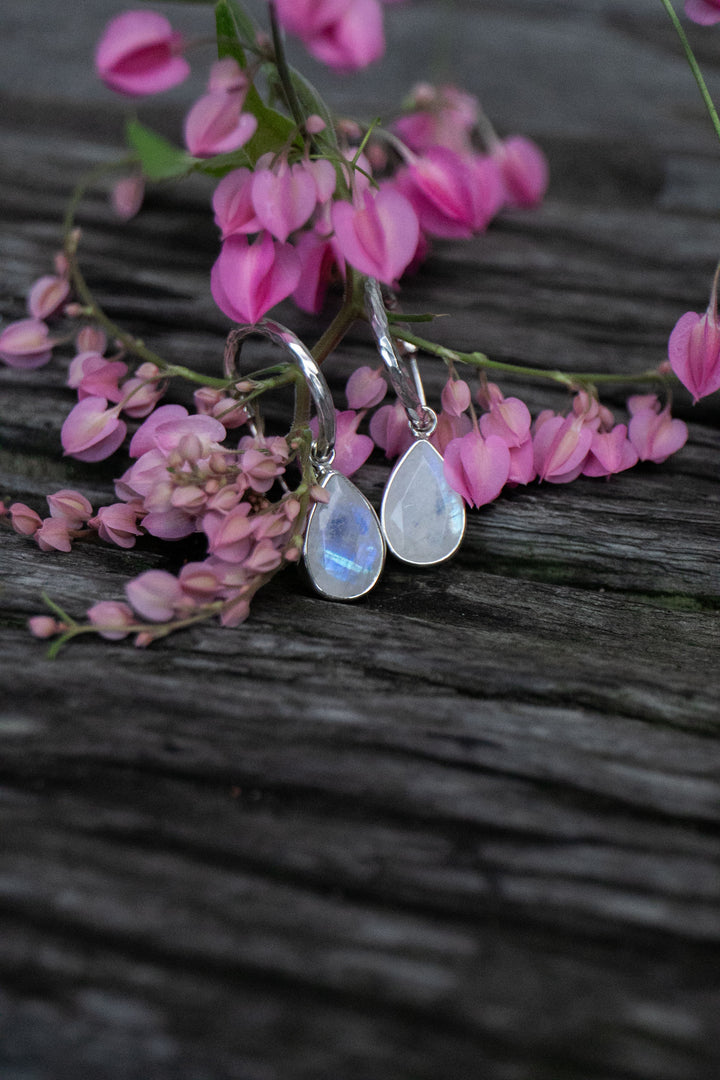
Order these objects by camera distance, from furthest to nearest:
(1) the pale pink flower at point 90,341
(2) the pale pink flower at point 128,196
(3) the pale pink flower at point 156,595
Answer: (2) the pale pink flower at point 128,196, (1) the pale pink flower at point 90,341, (3) the pale pink flower at point 156,595

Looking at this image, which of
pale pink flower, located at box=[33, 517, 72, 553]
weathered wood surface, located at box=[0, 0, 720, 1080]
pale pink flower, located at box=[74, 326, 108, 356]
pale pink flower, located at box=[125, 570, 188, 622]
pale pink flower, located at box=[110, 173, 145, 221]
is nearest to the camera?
weathered wood surface, located at box=[0, 0, 720, 1080]

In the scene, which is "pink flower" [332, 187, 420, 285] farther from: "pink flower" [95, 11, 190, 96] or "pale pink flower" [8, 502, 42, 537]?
"pale pink flower" [8, 502, 42, 537]

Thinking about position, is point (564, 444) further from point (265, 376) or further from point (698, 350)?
point (265, 376)

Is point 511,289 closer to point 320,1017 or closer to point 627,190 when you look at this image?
point 627,190

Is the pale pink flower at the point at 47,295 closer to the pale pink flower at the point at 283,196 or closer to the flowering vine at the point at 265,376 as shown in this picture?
the flowering vine at the point at 265,376

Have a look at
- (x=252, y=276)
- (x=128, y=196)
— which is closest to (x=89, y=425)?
(x=252, y=276)

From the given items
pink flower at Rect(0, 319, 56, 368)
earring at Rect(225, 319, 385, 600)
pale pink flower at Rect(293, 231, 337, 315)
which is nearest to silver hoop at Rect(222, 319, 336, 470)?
earring at Rect(225, 319, 385, 600)

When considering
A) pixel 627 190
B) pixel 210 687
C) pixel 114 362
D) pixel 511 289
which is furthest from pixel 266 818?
pixel 627 190

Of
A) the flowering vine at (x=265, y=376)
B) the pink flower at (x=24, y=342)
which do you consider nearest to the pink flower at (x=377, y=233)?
the flowering vine at (x=265, y=376)
